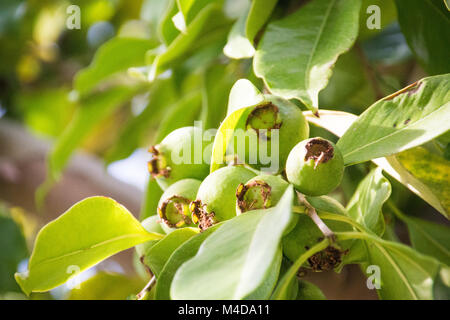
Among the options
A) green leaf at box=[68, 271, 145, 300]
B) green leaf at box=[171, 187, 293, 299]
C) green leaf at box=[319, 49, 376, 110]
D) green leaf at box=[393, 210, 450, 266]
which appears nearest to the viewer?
green leaf at box=[171, 187, 293, 299]

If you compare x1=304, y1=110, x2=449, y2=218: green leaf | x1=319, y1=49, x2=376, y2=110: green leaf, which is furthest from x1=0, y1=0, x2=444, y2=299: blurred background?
x1=304, y1=110, x2=449, y2=218: green leaf

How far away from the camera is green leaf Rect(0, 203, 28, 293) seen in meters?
1.32

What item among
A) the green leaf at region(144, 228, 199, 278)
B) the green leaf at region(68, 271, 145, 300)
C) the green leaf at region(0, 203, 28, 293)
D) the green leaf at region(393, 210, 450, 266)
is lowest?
the green leaf at region(0, 203, 28, 293)

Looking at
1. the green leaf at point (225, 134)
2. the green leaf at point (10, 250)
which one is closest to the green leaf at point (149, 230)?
the green leaf at point (225, 134)

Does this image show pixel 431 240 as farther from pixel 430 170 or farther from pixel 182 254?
pixel 182 254

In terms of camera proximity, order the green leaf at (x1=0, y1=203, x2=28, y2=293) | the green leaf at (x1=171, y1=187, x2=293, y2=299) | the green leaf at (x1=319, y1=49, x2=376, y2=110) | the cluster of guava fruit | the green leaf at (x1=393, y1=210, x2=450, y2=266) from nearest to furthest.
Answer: the green leaf at (x1=171, y1=187, x2=293, y2=299)
the cluster of guava fruit
the green leaf at (x1=393, y1=210, x2=450, y2=266)
the green leaf at (x1=319, y1=49, x2=376, y2=110)
the green leaf at (x1=0, y1=203, x2=28, y2=293)

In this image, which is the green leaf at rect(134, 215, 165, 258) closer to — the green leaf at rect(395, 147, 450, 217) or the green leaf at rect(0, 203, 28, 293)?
the green leaf at rect(395, 147, 450, 217)

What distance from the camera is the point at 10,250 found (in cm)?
140

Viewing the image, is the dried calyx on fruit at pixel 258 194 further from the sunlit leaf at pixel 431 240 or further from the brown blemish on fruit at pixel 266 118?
the sunlit leaf at pixel 431 240

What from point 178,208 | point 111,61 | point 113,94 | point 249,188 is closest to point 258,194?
point 249,188

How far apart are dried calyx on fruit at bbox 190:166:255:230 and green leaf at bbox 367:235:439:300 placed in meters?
0.15
